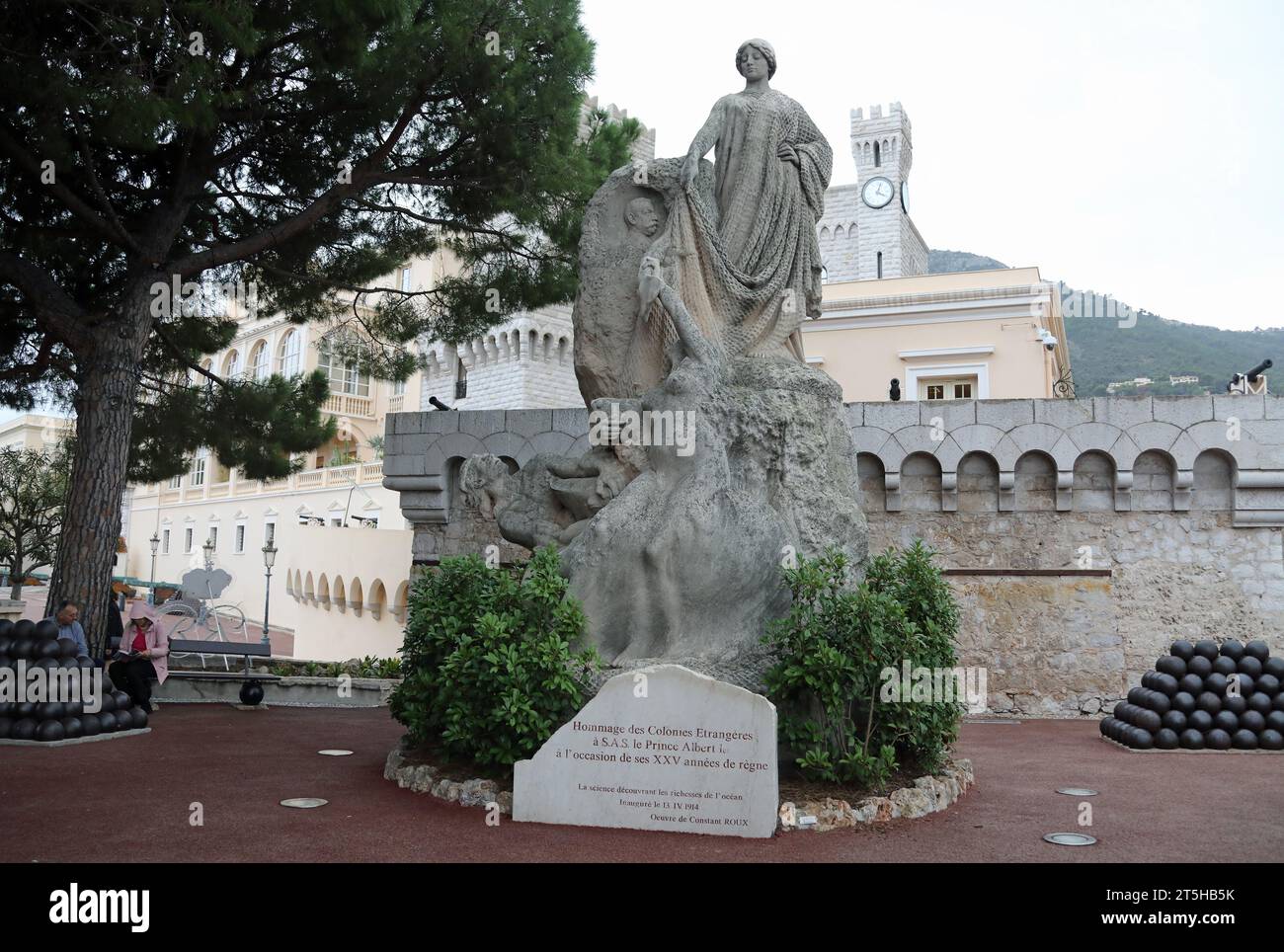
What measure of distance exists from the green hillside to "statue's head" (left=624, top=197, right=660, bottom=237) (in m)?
40.2

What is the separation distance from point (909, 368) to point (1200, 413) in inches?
574

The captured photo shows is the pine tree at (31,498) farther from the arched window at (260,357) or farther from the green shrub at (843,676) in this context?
the green shrub at (843,676)

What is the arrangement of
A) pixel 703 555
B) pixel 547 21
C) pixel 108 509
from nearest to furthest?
pixel 703 555 → pixel 108 509 → pixel 547 21

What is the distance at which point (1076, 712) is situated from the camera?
1200 centimetres

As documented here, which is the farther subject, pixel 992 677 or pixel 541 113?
pixel 992 677

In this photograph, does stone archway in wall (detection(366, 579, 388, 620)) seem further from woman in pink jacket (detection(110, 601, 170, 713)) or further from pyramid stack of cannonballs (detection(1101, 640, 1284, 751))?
pyramid stack of cannonballs (detection(1101, 640, 1284, 751))

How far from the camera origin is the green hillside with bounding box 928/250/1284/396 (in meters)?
50.4

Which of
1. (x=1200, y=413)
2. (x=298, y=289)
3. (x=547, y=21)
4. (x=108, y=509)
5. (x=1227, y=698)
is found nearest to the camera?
(x=1227, y=698)

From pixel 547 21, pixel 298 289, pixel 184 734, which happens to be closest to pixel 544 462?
pixel 184 734

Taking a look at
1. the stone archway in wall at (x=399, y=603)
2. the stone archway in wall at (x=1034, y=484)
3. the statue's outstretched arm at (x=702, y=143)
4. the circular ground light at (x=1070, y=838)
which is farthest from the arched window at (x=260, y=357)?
the circular ground light at (x=1070, y=838)

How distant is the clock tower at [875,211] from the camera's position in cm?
5456

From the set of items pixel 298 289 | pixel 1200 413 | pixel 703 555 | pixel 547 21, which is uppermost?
pixel 547 21

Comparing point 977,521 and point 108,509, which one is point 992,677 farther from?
point 108,509

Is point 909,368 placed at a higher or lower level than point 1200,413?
higher
